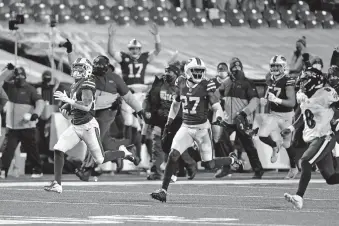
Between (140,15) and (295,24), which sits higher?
(140,15)

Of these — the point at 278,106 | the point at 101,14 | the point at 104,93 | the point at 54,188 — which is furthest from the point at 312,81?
the point at 101,14

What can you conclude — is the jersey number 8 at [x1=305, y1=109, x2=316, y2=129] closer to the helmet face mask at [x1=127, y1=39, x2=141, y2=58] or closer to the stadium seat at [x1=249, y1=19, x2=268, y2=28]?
the helmet face mask at [x1=127, y1=39, x2=141, y2=58]

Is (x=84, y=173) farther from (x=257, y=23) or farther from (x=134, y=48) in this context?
(x=257, y=23)

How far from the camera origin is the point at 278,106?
18.6 meters

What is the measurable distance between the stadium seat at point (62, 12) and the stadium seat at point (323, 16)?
20.5 ft

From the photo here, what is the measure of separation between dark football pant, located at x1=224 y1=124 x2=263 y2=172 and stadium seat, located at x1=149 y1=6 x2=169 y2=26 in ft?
22.0

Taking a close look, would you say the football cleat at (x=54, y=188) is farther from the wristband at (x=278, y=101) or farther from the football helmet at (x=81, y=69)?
the wristband at (x=278, y=101)

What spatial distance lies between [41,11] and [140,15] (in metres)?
2.23

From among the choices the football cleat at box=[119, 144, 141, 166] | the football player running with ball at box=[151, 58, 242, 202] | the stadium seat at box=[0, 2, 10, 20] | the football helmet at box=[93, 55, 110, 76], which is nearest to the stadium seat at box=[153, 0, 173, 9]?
the stadium seat at box=[0, 2, 10, 20]

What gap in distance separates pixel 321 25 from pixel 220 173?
972 cm

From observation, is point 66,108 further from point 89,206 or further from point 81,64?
point 89,206

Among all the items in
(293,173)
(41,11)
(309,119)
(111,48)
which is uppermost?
(309,119)

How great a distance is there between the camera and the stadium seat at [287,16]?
1066 inches

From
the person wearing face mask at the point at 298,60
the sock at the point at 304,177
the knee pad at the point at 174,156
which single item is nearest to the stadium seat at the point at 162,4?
the person wearing face mask at the point at 298,60
